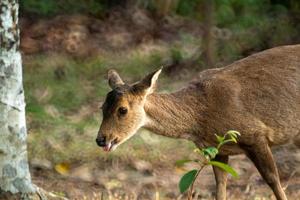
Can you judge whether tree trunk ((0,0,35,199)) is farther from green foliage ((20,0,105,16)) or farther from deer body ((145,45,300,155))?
green foliage ((20,0,105,16))

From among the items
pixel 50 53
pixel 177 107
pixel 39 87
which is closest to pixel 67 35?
pixel 50 53

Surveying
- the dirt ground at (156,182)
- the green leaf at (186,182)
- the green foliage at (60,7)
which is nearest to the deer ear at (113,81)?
the dirt ground at (156,182)

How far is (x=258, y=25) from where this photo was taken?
52.2 feet

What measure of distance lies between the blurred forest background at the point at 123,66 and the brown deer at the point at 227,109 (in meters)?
2.31

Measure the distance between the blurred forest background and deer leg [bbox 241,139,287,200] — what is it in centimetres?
229

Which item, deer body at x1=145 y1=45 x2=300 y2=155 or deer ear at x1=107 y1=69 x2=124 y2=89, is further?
deer ear at x1=107 y1=69 x2=124 y2=89

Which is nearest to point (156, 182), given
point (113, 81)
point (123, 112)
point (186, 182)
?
point (113, 81)

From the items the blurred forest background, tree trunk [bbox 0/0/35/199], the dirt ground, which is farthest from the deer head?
the blurred forest background

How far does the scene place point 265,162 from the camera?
883 cm

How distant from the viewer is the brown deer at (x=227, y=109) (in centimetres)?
884

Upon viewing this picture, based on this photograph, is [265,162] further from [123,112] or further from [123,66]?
[123,66]

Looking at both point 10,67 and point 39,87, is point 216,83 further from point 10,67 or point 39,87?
point 39,87

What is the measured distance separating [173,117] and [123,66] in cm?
632

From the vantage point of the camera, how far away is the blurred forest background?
1192 cm
